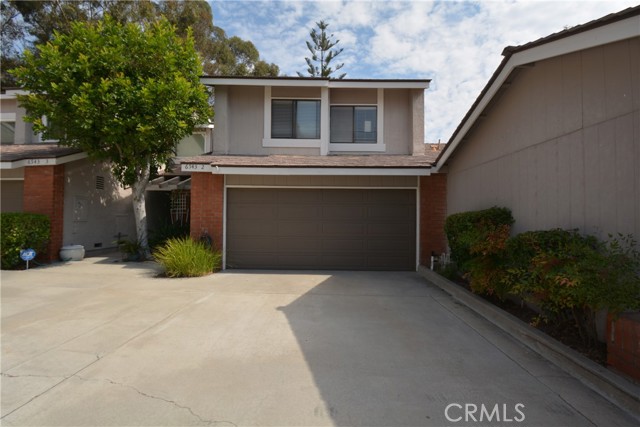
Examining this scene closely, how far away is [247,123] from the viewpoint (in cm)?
1220

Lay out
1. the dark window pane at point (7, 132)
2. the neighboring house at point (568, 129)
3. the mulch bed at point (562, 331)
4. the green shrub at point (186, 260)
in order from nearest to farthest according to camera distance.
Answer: the mulch bed at point (562, 331) → the neighboring house at point (568, 129) → the green shrub at point (186, 260) → the dark window pane at point (7, 132)

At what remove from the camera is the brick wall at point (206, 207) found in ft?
34.6

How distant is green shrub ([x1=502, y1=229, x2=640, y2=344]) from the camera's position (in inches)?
143

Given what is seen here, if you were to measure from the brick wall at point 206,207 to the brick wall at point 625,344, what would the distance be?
898 cm

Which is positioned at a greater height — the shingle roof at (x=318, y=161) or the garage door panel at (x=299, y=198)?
the shingle roof at (x=318, y=161)

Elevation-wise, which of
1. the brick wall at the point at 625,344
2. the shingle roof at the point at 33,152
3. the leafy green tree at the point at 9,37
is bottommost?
the brick wall at the point at 625,344

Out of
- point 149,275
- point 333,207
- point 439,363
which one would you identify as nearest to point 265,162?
point 333,207

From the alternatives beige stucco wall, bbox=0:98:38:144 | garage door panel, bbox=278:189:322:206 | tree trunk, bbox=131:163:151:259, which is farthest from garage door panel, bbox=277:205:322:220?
beige stucco wall, bbox=0:98:38:144

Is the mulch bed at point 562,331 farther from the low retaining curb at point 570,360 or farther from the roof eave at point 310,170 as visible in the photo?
Result: the roof eave at point 310,170

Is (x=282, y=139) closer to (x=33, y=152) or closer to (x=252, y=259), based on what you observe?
(x=252, y=259)

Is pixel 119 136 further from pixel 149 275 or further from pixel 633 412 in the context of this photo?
pixel 633 412

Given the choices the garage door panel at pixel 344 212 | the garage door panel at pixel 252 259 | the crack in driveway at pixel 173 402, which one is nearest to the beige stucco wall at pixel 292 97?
the garage door panel at pixel 344 212

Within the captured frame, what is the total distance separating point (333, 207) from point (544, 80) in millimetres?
6078

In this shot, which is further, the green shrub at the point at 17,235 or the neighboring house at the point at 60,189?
the neighboring house at the point at 60,189
